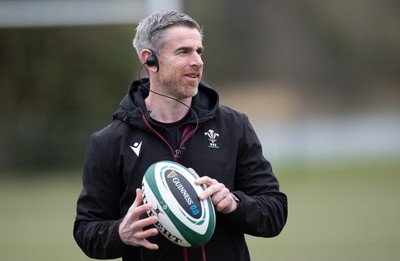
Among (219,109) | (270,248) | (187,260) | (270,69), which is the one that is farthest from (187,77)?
(270,69)

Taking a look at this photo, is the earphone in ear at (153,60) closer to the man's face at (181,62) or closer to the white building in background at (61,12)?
the man's face at (181,62)

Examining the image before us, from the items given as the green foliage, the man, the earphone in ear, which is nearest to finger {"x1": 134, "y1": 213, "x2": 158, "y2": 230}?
the man

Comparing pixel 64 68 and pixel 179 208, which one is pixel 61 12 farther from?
pixel 179 208

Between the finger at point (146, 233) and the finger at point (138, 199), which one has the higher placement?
the finger at point (138, 199)

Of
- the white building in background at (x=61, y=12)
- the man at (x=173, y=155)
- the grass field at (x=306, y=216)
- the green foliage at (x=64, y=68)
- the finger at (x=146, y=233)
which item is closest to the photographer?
the finger at (x=146, y=233)

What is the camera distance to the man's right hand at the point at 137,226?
3.33m

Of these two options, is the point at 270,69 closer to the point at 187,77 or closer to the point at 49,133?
the point at 49,133

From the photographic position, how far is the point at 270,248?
8.97 meters

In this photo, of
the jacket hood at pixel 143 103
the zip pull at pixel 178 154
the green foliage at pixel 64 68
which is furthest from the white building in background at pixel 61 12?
the zip pull at pixel 178 154

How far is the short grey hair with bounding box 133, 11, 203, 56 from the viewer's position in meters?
3.66

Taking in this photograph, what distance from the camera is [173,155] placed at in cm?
362

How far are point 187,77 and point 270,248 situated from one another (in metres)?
5.64

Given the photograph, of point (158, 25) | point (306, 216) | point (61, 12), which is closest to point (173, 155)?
point (158, 25)

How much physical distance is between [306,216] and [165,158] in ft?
26.3
